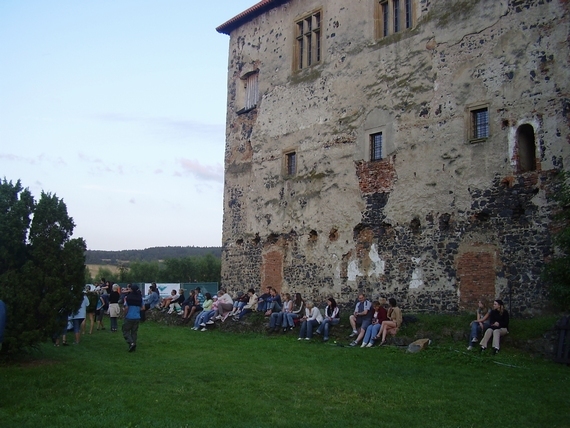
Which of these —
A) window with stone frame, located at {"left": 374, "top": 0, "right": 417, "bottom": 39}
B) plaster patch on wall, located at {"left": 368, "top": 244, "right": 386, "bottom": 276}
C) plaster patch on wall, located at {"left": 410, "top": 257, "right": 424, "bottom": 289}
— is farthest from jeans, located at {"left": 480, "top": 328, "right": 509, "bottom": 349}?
window with stone frame, located at {"left": 374, "top": 0, "right": 417, "bottom": 39}

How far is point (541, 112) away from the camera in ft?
50.0

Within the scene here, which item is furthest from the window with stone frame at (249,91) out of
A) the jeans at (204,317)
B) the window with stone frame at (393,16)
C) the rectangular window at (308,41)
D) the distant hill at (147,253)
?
the distant hill at (147,253)

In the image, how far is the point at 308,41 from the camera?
22.5 metres

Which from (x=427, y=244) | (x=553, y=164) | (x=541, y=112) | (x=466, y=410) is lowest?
(x=466, y=410)

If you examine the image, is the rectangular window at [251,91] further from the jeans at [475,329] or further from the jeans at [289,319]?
the jeans at [475,329]

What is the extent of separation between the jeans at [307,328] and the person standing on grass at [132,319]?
5.07 meters

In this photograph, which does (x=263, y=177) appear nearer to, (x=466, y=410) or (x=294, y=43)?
(x=294, y=43)

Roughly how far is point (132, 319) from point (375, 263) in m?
8.41

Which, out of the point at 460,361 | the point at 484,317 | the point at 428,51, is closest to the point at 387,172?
the point at 428,51

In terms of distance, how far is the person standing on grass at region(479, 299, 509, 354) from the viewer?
13.2 m

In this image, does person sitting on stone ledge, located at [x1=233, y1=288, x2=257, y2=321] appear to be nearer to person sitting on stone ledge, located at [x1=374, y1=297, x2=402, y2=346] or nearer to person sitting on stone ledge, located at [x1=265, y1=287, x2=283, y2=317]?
person sitting on stone ledge, located at [x1=265, y1=287, x2=283, y2=317]

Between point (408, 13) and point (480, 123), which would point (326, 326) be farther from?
point (408, 13)

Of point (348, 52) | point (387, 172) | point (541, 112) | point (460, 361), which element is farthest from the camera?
point (348, 52)

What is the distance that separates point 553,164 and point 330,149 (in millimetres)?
7932
